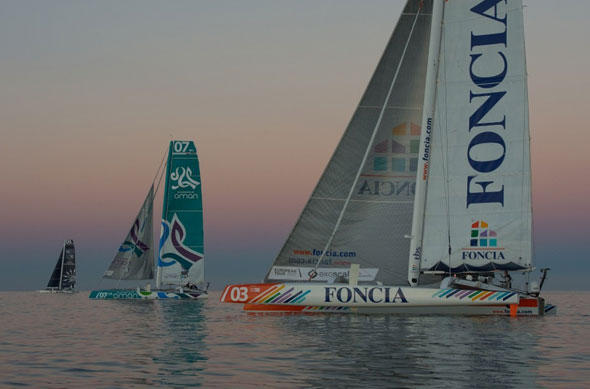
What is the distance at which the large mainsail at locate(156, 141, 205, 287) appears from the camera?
2014 inches

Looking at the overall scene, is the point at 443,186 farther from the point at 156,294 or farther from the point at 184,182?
the point at 156,294

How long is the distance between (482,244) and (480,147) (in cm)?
363

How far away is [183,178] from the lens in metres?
51.2

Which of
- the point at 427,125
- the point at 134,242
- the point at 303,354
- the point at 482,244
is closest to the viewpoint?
the point at 303,354

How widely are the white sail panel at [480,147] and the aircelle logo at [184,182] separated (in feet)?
83.5

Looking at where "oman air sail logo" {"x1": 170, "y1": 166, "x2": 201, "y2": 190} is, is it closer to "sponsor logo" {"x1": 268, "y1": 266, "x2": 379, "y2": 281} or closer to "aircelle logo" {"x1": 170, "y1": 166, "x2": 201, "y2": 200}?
"aircelle logo" {"x1": 170, "y1": 166, "x2": 201, "y2": 200}

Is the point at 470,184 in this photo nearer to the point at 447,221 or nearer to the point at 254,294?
the point at 447,221

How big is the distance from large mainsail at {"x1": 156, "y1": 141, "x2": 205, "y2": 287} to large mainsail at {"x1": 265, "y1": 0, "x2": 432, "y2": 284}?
2330cm

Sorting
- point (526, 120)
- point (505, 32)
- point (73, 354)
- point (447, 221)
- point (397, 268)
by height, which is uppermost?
point (505, 32)

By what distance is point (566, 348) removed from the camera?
19.3 m

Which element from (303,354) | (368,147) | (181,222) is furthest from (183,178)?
(303,354)

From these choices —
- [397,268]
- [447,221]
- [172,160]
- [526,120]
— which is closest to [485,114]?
[526,120]

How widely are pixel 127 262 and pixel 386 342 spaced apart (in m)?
39.3

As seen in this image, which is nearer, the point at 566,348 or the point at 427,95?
the point at 566,348
